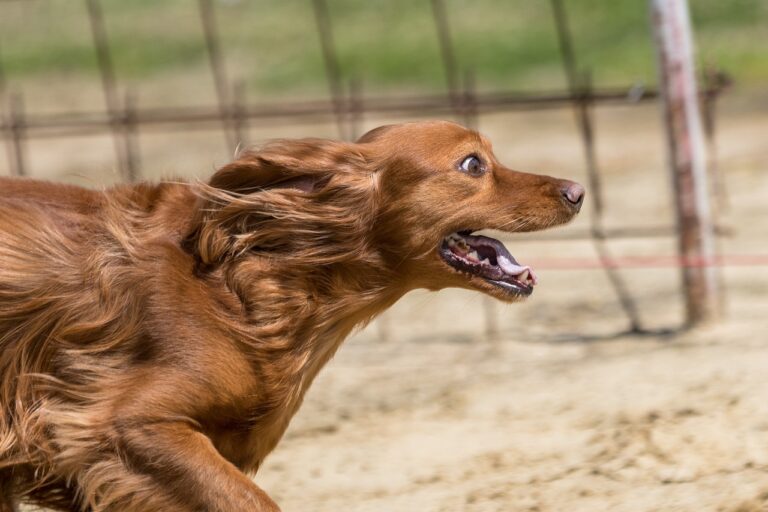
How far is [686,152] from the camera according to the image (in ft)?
20.5

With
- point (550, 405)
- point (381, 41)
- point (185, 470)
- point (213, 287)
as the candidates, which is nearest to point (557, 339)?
point (550, 405)

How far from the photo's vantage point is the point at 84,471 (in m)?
3.51

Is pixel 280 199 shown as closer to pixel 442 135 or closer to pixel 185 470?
pixel 442 135

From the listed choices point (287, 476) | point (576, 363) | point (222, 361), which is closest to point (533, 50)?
point (576, 363)

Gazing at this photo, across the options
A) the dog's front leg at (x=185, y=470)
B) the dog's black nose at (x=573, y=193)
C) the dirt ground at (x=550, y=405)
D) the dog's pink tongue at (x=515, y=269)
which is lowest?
the dirt ground at (x=550, y=405)

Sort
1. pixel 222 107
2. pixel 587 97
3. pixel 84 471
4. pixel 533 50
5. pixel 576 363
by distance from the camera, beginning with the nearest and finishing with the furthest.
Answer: pixel 84 471
pixel 576 363
pixel 587 97
pixel 222 107
pixel 533 50

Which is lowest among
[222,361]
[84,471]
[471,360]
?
[471,360]

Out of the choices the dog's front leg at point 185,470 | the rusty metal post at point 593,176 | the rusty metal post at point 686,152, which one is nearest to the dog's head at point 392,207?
the dog's front leg at point 185,470

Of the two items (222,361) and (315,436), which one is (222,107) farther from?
(222,361)

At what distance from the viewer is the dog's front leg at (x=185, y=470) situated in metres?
3.41

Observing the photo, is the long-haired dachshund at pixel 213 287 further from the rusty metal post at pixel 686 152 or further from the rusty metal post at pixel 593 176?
the rusty metal post at pixel 593 176

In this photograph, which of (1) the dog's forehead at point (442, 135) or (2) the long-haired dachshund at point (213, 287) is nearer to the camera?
(2) the long-haired dachshund at point (213, 287)

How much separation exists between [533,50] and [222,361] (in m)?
14.5

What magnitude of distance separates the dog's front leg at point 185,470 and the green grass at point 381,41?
1177 cm
